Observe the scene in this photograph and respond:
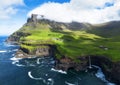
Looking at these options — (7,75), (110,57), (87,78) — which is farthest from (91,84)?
(7,75)

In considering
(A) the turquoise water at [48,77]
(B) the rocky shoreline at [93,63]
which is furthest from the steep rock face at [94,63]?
(A) the turquoise water at [48,77]

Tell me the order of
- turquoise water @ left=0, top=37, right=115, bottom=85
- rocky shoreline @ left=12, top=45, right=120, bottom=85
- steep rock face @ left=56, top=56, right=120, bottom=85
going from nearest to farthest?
steep rock face @ left=56, top=56, right=120, bottom=85, rocky shoreline @ left=12, top=45, right=120, bottom=85, turquoise water @ left=0, top=37, right=115, bottom=85

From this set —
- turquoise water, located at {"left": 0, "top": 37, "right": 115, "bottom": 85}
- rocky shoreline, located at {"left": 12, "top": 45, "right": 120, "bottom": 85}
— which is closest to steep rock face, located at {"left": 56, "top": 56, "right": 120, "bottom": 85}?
rocky shoreline, located at {"left": 12, "top": 45, "right": 120, "bottom": 85}

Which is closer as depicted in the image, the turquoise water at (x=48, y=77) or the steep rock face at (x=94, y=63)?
the steep rock face at (x=94, y=63)

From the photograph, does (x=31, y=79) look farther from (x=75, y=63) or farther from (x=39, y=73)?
(x=75, y=63)

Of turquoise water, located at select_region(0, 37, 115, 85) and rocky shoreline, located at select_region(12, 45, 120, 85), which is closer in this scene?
rocky shoreline, located at select_region(12, 45, 120, 85)

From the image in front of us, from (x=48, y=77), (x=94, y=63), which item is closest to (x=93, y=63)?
(x=94, y=63)

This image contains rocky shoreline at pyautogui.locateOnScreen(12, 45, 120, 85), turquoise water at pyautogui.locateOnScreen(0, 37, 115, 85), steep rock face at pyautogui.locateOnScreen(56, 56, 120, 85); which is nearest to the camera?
steep rock face at pyautogui.locateOnScreen(56, 56, 120, 85)

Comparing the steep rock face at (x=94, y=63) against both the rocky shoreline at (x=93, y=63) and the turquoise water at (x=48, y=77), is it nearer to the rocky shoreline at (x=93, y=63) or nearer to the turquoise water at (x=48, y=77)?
the rocky shoreline at (x=93, y=63)

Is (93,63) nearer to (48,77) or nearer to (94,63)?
(94,63)

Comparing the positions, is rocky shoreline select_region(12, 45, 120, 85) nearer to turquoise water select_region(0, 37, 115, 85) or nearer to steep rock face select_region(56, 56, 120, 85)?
steep rock face select_region(56, 56, 120, 85)

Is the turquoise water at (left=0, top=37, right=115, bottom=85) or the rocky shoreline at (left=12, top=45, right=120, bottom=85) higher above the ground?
the rocky shoreline at (left=12, top=45, right=120, bottom=85)
